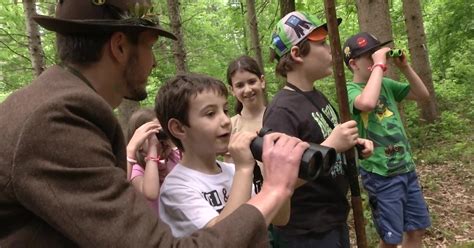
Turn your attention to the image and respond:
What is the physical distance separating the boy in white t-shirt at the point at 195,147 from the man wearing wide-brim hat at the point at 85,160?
506 mm

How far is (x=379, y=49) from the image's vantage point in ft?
12.1

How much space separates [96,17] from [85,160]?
0.55 m

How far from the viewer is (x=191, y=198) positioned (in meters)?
1.97

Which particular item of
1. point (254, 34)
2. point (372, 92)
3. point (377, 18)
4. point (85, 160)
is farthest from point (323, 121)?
point (254, 34)

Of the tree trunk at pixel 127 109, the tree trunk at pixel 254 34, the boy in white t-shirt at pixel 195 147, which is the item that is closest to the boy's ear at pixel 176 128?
the boy in white t-shirt at pixel 195 147

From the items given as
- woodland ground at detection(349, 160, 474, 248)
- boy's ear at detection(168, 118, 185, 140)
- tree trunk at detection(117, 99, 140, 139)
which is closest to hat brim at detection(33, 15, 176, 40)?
boy's ear at detection(168, 118, 185, 140)

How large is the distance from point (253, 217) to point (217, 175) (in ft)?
2.62

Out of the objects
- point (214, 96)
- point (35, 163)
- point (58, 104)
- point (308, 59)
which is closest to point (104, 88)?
point (58, 104)

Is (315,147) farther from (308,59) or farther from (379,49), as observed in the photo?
(379,49)

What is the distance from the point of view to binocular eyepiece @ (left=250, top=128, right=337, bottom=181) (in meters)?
1.56

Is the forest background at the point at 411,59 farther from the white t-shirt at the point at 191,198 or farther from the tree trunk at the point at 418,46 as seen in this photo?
the white t-shirt at the point at 191,198

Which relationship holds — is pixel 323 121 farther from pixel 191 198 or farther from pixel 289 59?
pixel 191 198

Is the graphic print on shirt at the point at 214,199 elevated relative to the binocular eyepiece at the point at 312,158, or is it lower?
lower

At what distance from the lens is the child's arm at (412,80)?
3.69 m
